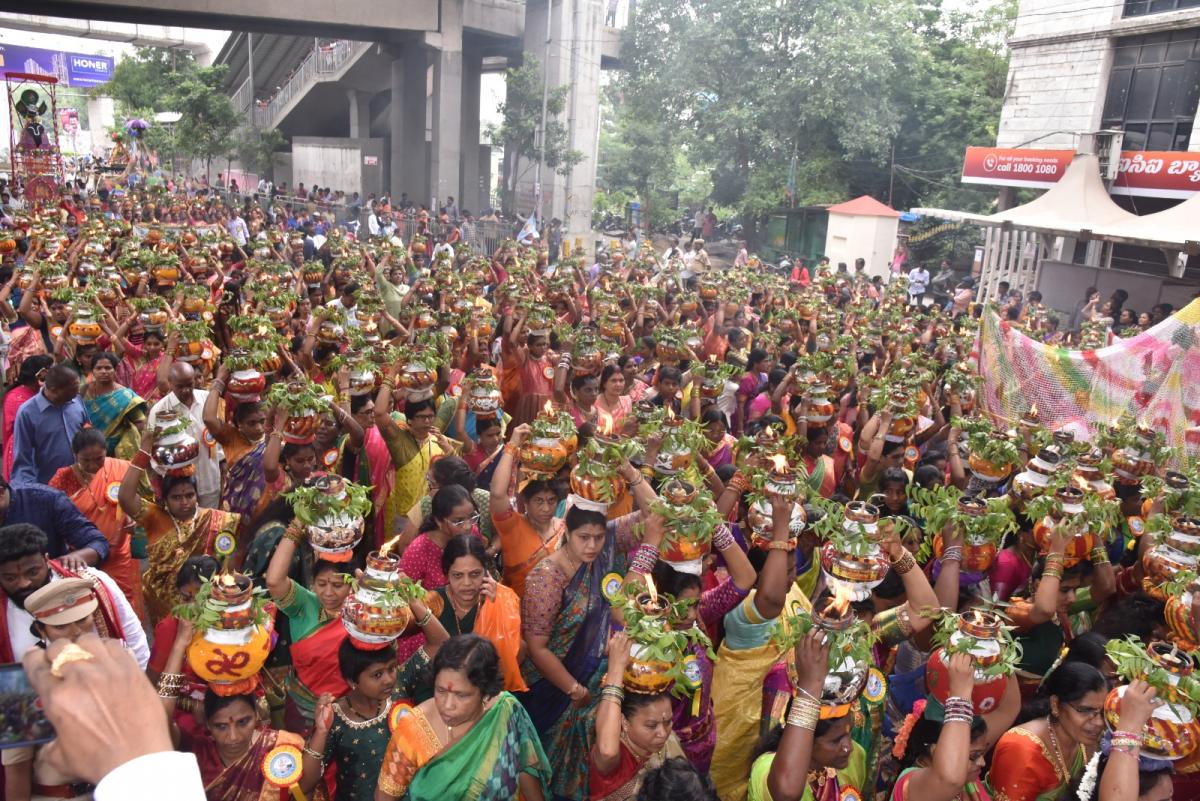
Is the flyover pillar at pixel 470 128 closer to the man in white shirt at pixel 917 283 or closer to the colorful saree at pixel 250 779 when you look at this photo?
the man in white shirt at pixel 917 283

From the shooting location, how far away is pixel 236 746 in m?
3.38

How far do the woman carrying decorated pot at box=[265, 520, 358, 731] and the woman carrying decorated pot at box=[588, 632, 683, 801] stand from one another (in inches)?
49.2

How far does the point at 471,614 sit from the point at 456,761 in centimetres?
104

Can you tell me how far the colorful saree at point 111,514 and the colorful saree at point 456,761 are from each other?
2.36 meters

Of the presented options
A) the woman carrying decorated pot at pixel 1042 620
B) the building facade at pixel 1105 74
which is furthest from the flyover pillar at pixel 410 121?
the woman carrying decorated pot at pixel 1042 620

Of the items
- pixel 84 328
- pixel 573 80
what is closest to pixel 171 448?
pixel 84 328

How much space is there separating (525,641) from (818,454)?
315 cm

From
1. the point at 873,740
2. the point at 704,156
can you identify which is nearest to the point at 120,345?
the point at 873,740

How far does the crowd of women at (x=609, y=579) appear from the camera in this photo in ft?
10.8

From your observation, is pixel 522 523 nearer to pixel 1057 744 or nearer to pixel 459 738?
pixel 459 738

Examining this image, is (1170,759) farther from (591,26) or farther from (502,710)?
(591,26)

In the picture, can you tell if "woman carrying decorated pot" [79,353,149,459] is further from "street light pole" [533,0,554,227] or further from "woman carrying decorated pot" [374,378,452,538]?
"street light pole" [533,0,554,227]

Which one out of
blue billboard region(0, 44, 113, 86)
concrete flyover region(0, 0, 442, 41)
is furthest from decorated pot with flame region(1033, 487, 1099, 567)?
blue billboard region(0, 44, 113, 86)

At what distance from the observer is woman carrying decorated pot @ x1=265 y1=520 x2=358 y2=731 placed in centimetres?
398
